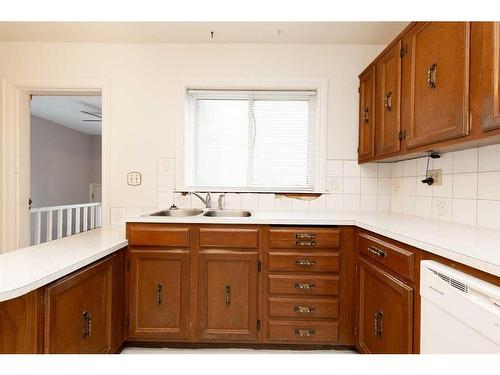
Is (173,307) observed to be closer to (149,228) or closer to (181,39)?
(149,228)

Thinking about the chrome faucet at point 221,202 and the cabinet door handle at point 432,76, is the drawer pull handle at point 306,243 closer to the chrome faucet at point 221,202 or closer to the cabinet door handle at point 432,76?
the chrome faucet at point 221,202

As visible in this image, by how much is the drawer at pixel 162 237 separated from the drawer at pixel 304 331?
0.77 m

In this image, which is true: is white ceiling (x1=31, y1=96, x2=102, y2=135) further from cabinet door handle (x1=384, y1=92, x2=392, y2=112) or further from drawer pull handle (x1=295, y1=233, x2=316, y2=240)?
cabinet door handle (x1=384, y1=92, x2=392, y2=112)

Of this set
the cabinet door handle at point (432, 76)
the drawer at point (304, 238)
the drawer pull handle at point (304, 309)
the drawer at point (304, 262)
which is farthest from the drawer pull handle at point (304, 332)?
the cabinet door handle at point (432, 76)

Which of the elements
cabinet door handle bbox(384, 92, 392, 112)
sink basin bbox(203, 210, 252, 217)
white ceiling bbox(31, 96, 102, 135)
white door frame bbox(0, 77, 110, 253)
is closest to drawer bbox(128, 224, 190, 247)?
sink basin bbox(203, 210, 252, 217)

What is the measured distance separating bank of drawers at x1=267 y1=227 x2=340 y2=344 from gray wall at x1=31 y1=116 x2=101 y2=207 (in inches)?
210

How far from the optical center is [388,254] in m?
1.40

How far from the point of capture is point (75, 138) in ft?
21.7

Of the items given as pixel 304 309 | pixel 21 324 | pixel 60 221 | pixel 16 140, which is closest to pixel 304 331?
pixel 304 309

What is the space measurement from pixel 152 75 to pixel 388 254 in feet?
7.21

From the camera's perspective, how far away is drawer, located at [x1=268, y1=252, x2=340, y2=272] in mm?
1817

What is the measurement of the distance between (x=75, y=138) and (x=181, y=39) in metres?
5.44

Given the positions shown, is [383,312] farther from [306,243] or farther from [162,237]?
[162,237]

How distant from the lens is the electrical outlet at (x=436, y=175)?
5.98ft
